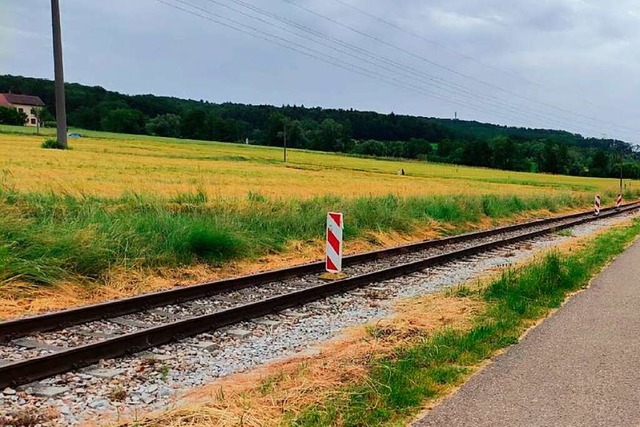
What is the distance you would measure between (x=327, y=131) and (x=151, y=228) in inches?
4586

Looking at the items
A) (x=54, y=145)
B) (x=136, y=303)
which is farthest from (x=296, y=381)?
(x=54, y=145)

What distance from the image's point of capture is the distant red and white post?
11922 mm

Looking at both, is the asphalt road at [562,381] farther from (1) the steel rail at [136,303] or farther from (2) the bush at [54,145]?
(2) the bush at [54,145]

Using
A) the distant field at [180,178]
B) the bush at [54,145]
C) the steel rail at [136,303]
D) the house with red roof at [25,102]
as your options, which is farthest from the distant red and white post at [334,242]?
the house with red roof at [25,102]

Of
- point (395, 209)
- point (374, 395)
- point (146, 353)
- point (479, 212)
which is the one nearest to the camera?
point (374, 395)

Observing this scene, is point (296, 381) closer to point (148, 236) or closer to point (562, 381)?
point (562, 381)

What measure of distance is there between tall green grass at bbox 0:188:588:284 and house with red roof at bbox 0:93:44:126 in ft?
436

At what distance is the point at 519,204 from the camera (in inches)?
1405

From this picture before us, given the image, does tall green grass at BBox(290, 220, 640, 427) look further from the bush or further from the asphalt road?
the bush

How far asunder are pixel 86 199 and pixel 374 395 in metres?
12.0

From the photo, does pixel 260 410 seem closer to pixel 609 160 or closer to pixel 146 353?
pixel 146 353

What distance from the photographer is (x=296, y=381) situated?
5668 mm

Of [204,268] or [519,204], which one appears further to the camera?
[519,204]

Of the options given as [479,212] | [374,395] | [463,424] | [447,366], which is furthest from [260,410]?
[479,212]
